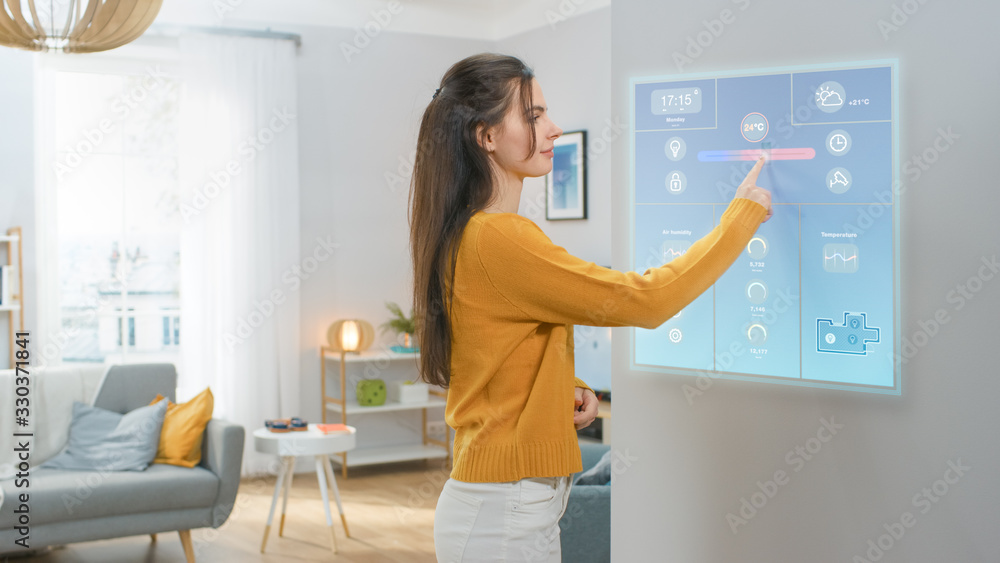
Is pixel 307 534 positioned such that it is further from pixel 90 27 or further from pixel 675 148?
pixel 675 148

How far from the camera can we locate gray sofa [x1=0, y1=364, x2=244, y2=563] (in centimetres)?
331

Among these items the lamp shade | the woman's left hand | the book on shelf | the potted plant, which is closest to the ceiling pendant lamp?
the book on shelf

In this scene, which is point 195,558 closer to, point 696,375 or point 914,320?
point 696,375

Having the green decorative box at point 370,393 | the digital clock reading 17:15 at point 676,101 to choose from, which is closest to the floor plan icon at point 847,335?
the digital clock reading 17:15 at point 676,101

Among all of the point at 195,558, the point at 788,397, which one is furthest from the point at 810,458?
the point at 195,558

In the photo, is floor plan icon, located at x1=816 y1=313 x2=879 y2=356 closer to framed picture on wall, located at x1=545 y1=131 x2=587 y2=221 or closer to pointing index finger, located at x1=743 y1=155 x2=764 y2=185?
pointing index finger, located at x1=743 y1=155 x2=764 y2=185

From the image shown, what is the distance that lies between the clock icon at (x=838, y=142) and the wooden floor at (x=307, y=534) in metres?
2.68

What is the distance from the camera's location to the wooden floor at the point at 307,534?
12.3 feet

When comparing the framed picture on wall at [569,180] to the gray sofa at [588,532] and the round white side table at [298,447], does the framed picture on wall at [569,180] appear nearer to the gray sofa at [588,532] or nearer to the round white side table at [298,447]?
the round white side table at [298,447]

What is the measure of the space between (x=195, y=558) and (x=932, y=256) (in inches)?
126

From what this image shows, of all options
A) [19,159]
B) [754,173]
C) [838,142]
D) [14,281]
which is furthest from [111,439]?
[838,142]

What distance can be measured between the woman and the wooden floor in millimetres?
2468

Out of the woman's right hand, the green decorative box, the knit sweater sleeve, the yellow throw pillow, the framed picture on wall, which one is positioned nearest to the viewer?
the knit sweater sleeve

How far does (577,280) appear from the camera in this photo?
4.07 ft
